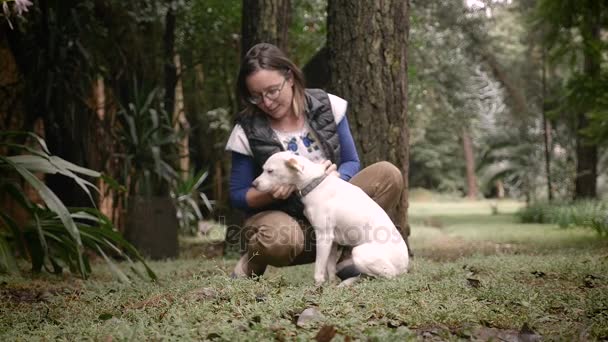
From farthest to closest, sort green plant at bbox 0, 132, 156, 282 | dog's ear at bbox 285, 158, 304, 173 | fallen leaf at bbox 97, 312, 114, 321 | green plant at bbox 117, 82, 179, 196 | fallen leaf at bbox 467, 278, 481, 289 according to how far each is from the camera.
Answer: green plant at bbox 117, 82, 179, 196 < green plant at bbox 0, 132, 156, 282 < dog's ear at bbox 285, 158, 304, 173 < fallen leaf at bbox 467, 278, 481, 289 < fallen leaf at bbox 97, 312, 114, 321

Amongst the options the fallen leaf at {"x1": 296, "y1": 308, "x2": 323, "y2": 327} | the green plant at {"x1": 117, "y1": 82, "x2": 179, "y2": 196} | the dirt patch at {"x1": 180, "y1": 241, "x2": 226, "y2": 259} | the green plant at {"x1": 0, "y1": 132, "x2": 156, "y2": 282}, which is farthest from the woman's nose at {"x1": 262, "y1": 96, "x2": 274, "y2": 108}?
the dirt patch at {"x1": 180, "y1": 241, "x2": 226, "y2": 259}

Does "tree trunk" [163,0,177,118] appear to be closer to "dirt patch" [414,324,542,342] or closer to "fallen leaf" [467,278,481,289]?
"fallen leaf" [467,278,481,289]

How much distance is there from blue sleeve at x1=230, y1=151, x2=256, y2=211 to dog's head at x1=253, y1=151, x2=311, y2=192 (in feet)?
1.08

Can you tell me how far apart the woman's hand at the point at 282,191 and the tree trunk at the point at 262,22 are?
2.91 m

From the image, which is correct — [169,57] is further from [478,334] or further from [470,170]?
[470,170]

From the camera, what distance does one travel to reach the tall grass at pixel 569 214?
10068mm

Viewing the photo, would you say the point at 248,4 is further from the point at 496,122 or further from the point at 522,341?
the point at 496,122

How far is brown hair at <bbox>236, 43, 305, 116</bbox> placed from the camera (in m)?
3.88

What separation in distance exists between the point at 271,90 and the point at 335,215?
783 mm

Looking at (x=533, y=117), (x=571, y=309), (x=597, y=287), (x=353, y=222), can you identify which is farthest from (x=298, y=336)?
(x=533, y=117)

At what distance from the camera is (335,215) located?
12.2 feet

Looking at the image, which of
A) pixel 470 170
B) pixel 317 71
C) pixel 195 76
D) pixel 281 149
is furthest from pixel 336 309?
pixel 470 170

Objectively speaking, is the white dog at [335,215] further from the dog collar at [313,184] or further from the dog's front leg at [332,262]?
the dog's front leg at [332,262]

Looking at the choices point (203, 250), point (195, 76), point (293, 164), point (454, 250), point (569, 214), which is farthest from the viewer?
point (195, 76)
